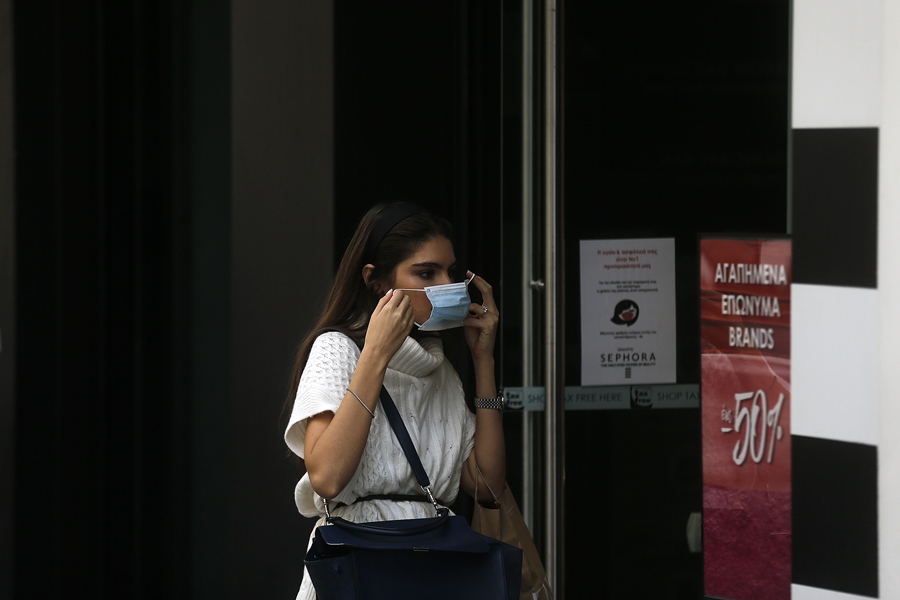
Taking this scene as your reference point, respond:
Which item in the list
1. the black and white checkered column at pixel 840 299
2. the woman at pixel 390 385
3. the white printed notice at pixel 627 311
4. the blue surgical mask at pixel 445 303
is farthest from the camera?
the white printed notice at pixel 627 311

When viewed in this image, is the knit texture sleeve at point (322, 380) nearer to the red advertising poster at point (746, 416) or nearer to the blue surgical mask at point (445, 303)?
the blue surgical mask at point (445, 303)

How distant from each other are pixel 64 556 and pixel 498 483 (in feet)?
8.14

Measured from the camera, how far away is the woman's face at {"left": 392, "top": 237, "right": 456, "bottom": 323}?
2.82 meters

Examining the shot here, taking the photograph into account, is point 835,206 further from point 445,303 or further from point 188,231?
point 188,231

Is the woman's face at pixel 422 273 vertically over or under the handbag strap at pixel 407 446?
over

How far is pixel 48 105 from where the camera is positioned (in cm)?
461

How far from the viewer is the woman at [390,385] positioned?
258 centimetres

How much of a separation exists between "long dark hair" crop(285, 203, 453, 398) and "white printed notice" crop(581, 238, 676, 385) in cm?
112

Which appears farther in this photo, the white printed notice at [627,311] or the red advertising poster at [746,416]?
the white printed notice at [627,311]

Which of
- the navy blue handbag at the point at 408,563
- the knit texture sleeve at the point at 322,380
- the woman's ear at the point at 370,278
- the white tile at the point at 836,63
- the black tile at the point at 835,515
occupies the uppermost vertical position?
the white tile at the point at 836,63

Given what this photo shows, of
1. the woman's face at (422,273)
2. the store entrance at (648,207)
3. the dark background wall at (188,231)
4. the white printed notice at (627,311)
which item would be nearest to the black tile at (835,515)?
the woman's face at (422,273)

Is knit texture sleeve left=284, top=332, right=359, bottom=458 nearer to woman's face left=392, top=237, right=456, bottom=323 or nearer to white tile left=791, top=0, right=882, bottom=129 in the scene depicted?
woman's face left=392, top=237, right=456, bottom=323

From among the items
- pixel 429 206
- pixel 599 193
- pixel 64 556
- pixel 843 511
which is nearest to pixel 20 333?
pixel 64 556

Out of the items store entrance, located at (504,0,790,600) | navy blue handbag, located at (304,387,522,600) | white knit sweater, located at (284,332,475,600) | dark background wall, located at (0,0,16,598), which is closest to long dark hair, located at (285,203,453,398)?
white knit sweater, located at (284,332,475,600)
